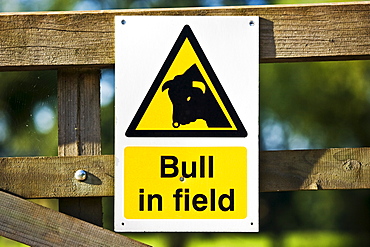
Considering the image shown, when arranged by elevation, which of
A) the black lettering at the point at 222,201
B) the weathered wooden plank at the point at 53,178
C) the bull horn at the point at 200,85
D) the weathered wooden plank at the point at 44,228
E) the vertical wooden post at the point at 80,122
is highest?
the bull horn at the point at 200,85

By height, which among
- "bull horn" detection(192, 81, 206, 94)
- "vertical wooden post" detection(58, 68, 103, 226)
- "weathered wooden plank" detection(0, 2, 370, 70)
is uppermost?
"weathered wooden plank" detection(0, 2, 370, 70)

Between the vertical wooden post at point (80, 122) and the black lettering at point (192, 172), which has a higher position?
the vertical wooden post at point (80, 122)

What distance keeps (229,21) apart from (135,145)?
45cm

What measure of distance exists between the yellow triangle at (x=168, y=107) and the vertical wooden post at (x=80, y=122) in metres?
0.18

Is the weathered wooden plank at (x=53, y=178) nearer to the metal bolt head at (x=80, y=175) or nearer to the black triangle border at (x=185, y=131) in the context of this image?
the metal bolt head at (x=80, y=175)

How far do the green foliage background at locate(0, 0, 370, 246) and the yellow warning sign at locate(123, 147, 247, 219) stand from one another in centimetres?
223

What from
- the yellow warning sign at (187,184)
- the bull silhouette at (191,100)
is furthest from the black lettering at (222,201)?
the bull silhouette at (191,100)

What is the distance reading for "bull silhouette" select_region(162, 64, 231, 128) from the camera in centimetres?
151

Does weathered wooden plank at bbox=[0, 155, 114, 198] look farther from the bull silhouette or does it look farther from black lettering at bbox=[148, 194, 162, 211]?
the bull silhouette

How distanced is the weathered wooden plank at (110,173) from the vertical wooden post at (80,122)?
6 centimetres

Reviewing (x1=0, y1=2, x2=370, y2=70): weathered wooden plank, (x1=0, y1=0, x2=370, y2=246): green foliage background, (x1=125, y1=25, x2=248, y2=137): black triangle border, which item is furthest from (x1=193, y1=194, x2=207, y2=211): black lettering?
(x1=0, y1=0, x2=370, y2=246): green foliage background

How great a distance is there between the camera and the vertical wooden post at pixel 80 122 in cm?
158

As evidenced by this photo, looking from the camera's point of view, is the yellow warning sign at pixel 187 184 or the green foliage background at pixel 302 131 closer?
the yellow warning sign at pixel 187 184

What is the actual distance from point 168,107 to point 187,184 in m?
0.23
